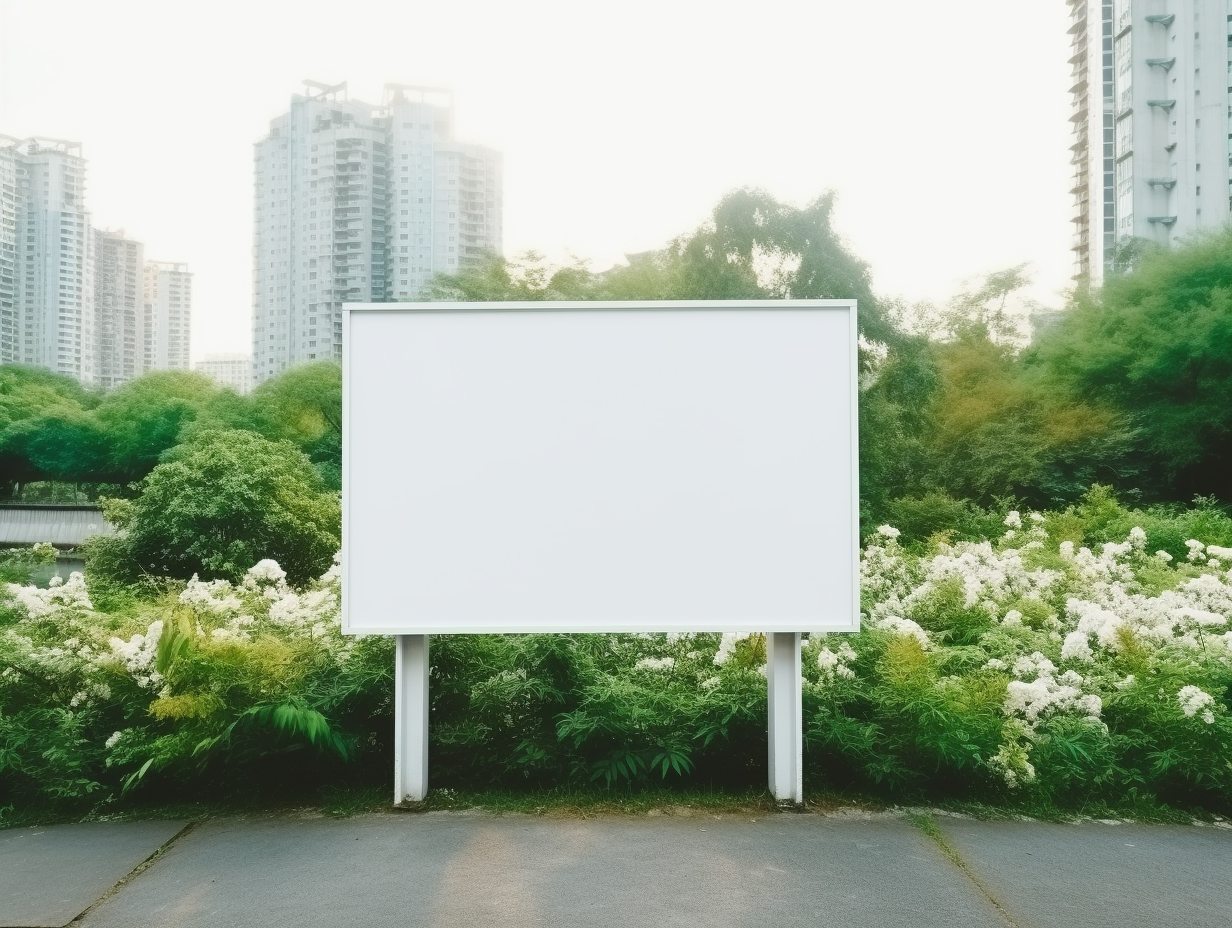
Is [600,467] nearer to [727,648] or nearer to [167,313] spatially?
[727,648]

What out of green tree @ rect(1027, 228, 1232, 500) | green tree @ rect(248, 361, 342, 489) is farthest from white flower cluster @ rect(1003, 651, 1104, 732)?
green tree @ rect(248, 361, 342, 489)

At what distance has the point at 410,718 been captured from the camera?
4574 mm

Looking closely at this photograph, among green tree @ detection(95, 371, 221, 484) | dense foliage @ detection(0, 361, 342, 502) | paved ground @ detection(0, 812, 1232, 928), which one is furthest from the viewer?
green tree @ detection(95, 371, 221, 484)

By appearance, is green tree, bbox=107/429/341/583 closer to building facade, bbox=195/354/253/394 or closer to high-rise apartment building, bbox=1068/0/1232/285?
high-rise apartment building, bbox=1068/0/1232/285

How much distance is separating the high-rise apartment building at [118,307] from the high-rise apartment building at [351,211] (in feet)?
52.6

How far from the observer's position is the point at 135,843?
4203mm

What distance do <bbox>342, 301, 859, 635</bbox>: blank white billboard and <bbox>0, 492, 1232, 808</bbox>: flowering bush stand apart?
28.8 inches

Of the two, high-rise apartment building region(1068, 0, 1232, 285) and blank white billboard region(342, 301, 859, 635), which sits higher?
high-rise apartment building region(1068, 0, 1232, 285)

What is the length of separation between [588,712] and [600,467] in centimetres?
135

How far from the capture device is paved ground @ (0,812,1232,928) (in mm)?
3502

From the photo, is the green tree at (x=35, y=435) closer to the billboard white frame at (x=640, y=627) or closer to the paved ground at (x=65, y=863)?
the paved ground at (x=65, y=863)

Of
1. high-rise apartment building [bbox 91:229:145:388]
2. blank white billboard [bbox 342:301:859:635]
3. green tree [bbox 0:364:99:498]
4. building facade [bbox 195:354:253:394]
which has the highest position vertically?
high-rise apartment building [bbox 91:229:145:388]

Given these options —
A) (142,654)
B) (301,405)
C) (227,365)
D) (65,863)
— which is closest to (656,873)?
(65,863)

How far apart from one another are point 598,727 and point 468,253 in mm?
48703
